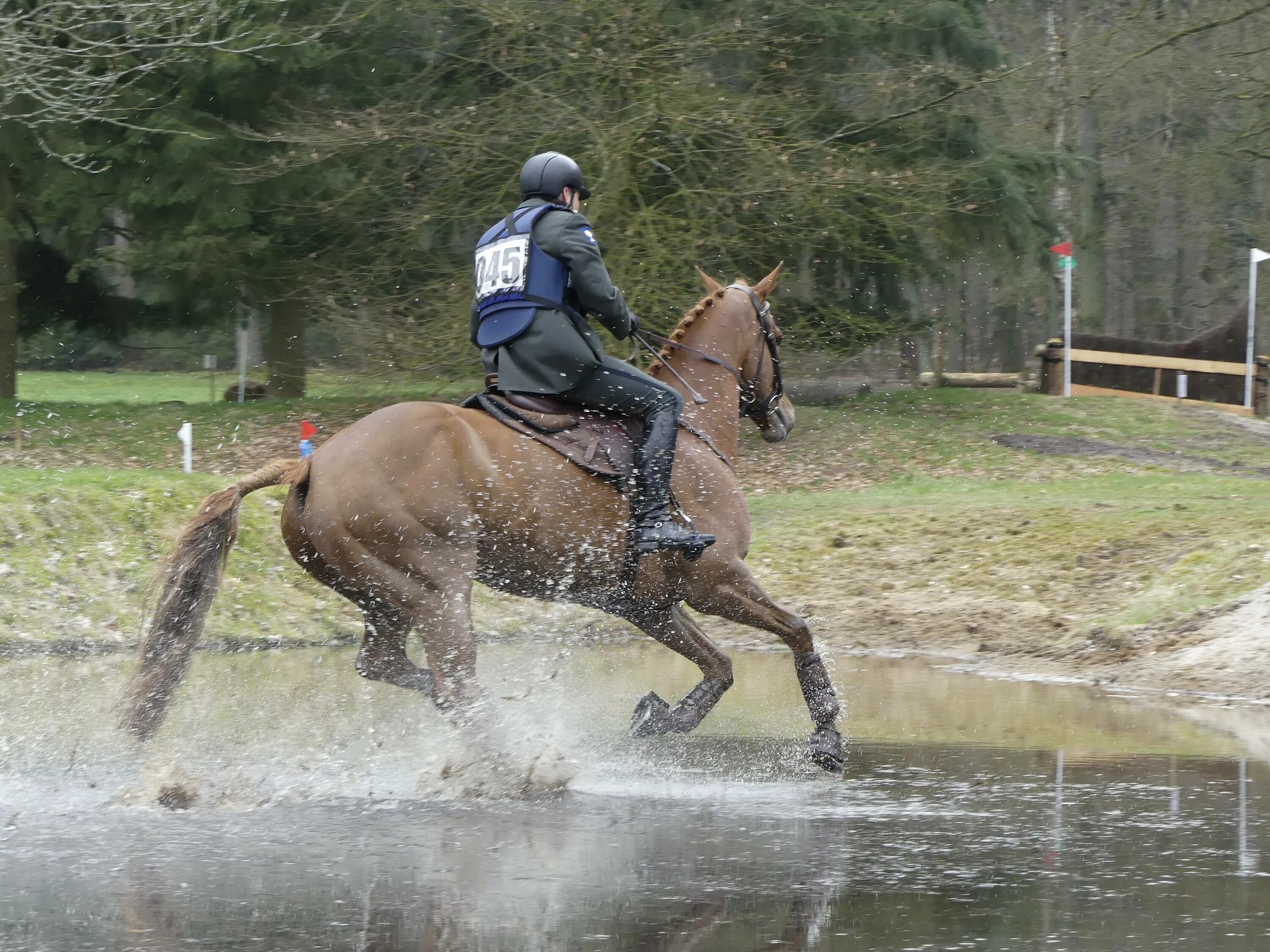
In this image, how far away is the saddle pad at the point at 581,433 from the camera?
7633 mm

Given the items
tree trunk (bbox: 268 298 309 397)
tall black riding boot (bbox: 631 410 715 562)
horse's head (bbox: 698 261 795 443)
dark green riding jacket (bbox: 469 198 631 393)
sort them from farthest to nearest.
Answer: tree trunk (bbox: 268 298 309 397), horse's head (bbox: 698 261 795 443), tall black riding boot (bbox: 631 410 715 562), dark green riding jacket (bbox: 469 198 631 393)

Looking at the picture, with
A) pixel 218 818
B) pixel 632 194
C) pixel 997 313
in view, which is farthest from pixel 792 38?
pixel 997 313

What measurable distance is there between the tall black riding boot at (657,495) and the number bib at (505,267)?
884 mm

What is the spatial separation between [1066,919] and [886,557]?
8929 millimetres

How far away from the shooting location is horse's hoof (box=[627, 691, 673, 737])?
27.4 ft

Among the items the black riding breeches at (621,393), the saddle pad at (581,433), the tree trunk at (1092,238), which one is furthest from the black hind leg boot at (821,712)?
the tree trunk at (1092,238)

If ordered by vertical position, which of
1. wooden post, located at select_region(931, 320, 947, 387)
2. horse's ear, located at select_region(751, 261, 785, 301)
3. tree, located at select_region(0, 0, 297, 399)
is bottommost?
wooden post, located at select_region(931, 320, 947, 387)

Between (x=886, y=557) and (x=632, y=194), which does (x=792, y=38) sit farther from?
(x=886, y=557)

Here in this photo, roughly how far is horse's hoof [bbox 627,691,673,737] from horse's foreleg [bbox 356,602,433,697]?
1116 millimetres

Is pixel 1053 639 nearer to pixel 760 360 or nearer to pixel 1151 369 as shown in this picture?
pixel 760 360

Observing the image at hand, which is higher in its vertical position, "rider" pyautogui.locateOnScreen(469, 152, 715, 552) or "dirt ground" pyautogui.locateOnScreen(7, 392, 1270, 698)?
"rider" pyautogui.locateOnScreen(469, 152, 715, 552)

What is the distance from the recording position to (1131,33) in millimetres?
29469

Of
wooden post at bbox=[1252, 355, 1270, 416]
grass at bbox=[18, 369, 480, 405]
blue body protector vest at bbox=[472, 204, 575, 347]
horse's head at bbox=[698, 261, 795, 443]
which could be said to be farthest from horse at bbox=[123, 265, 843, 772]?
wooden post at bbox=[1252, 355, 1270, 416]

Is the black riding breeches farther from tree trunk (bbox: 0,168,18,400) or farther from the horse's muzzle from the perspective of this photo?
tree trunk (bbox: 0,168,18,400)
